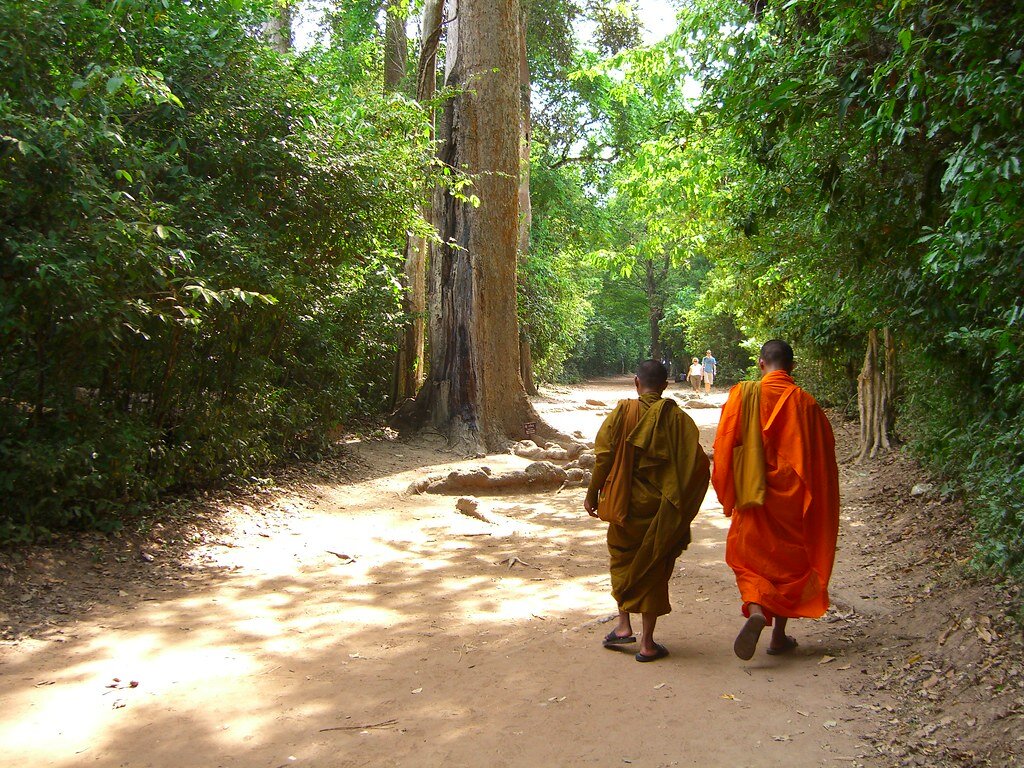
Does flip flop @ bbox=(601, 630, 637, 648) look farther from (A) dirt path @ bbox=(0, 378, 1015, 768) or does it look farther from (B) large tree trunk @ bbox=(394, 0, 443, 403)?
(B) large tree trunk @ bbox=(394, 0, 443, 403)

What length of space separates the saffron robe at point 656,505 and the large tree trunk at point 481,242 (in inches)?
295

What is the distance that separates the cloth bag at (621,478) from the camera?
15.5 feet

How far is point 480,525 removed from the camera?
330 inches

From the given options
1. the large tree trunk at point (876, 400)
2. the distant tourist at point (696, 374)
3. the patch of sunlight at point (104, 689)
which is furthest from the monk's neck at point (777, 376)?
the distant tourist at point (696, 374)

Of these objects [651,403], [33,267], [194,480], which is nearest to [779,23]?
[651,403]

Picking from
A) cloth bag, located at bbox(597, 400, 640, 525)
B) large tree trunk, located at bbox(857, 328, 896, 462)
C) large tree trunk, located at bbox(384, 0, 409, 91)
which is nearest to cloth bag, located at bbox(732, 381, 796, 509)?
cloth bag, located at bbox(597, 400, 640, 525)

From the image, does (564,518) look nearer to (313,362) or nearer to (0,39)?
(313,362)

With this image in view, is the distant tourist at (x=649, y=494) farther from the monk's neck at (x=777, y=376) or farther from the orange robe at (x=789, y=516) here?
the monk's neck at (x=777, y=376)

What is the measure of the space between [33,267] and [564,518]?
18.8 feet

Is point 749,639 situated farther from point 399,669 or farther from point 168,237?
point 168,237

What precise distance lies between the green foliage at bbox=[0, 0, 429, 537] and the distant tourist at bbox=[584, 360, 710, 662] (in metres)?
3.09

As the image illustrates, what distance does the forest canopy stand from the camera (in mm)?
4324

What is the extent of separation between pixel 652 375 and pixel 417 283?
10.1m

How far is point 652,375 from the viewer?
191 inches
